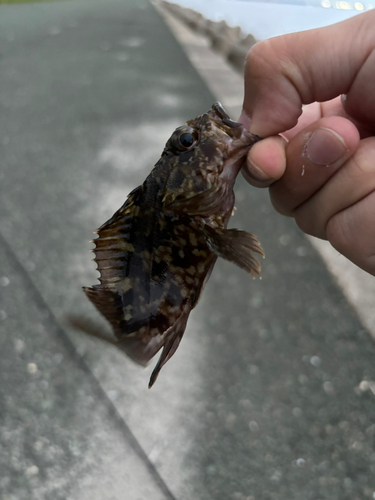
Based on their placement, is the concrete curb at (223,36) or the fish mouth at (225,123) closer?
the fish mouth at (225,123)

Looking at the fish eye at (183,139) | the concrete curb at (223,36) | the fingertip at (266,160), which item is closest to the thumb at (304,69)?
the fingertip at (266,160)

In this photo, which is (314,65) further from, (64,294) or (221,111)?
(64,294)

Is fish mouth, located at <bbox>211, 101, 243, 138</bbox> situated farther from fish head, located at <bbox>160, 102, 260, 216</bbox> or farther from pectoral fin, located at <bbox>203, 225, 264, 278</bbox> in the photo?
pectoral fin, located at <bbox>203, 225, 264, 278</bbox>

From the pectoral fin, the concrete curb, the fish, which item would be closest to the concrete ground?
the fish

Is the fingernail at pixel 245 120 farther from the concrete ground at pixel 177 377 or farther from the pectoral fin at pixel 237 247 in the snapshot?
the concrete ground at pixel 177 377

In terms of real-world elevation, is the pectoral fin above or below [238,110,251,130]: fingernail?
below

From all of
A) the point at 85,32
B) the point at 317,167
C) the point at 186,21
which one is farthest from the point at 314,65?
the point at 186,21

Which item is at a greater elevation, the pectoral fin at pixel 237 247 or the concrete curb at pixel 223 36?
the pectoral fin at pixel 237 247
